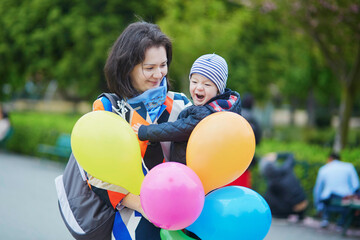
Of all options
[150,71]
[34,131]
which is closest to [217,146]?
[150,71]

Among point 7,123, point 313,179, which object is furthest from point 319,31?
point 7,123

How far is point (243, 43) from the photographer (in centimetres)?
1650

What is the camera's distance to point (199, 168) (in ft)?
6.06

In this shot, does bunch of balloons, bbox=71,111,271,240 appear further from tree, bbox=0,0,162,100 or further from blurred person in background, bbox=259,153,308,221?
tree, bbox=0,0,162,100

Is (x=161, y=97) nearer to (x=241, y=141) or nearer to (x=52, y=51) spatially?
(x=241, y=141)

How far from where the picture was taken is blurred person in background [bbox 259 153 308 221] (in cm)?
716

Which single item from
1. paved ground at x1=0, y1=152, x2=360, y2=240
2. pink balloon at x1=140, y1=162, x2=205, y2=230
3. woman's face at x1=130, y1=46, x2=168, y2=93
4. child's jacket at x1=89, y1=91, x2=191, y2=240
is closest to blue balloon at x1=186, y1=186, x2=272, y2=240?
pink balloon at x1=140, y1=162, x2=205, y2=230

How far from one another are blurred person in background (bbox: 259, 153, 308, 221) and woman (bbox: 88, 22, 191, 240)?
17.6ft

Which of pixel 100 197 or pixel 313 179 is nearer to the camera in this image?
pixel 100 197

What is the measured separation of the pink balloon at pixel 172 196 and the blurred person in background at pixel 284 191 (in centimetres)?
566

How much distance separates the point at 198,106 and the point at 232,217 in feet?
1.72

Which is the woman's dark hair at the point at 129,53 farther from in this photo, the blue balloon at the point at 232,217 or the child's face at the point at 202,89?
the blue balloon at the point at 232,217

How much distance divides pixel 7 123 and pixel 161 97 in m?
10.1

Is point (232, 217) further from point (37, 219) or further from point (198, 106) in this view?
point (37, 219)
